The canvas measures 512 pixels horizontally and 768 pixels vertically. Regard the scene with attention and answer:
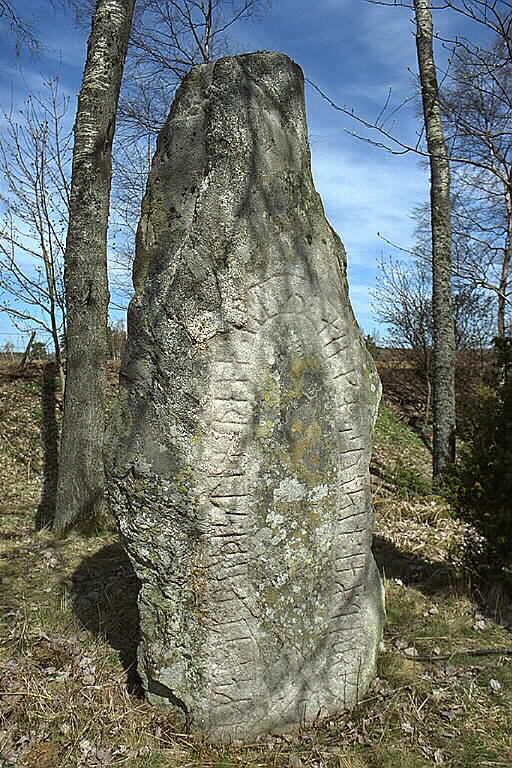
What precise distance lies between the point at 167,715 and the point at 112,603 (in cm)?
145

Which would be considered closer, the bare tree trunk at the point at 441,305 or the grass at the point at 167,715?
the grass at the point at 167,715

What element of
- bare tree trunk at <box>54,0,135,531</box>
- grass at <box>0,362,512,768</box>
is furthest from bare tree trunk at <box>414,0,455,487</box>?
bare tree trunk at <box>54,0,135,531</box>

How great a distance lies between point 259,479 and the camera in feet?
10.7

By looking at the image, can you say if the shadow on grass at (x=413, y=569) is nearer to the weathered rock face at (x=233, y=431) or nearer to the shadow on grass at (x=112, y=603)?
the weathered rock face at (x=233, y=431)

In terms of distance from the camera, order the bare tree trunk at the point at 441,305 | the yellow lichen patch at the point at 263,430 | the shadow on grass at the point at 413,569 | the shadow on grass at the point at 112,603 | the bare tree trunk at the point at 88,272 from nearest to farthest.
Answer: the yellow lichen patch at the point at 263,430
the shadow on grass at the point at 112,603
the shadow on grass at the point at 413,569
the bare tree trunk at the point at 88,272
the bare tree trunk at the point at 441,305

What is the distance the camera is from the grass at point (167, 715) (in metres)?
3.14

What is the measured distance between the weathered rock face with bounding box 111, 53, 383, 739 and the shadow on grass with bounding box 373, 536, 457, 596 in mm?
1926

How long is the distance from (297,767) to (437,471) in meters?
6.63

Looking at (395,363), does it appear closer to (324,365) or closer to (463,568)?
(463,568)

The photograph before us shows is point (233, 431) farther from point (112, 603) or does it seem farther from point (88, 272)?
point (88, 272)

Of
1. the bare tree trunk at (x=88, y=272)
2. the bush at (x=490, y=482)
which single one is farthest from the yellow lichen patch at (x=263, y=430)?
→ the bare tree trunk at (x=88, y=272)

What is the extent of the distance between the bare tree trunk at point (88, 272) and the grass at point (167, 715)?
89 cm

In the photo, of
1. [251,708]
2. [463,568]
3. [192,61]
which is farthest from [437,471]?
[192,61]

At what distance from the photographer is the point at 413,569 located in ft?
18.8
